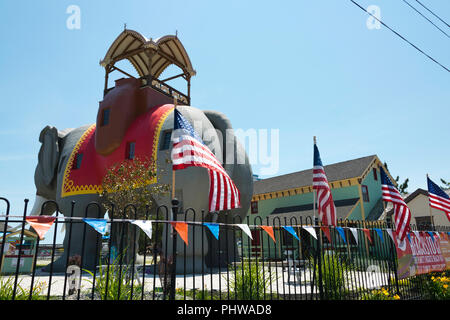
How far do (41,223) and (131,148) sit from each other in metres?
11.8

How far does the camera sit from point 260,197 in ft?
105

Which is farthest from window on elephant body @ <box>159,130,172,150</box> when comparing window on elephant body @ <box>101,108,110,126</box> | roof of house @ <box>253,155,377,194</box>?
roof of house @ <box>253,155,377,194</box>

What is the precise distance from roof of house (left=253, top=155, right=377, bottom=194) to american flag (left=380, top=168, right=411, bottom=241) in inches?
670

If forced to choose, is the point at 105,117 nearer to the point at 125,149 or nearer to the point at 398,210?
the point at 125,149

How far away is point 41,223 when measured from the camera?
13.4 ft

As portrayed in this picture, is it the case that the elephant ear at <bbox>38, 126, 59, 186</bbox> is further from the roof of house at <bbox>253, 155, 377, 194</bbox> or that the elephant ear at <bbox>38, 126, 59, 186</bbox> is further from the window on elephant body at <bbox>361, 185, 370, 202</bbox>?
the window on elephant body at <bbox>361, 185, 370, 202</bbox>

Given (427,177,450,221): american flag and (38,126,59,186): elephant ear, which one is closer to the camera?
(427,177,450,221): american flag

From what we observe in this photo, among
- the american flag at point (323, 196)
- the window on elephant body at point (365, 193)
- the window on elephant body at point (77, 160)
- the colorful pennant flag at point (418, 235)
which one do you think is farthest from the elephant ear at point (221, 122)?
the window on elephant body at point (365, 193)

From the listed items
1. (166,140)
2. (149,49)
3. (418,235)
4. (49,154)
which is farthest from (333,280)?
(49,154)

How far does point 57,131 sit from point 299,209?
1926 cm

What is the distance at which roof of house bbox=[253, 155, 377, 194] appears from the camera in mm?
27172

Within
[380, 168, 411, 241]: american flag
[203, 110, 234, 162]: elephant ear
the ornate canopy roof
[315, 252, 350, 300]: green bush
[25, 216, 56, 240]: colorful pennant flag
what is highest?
the ornate canopy roof

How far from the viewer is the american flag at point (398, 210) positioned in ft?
29.9
